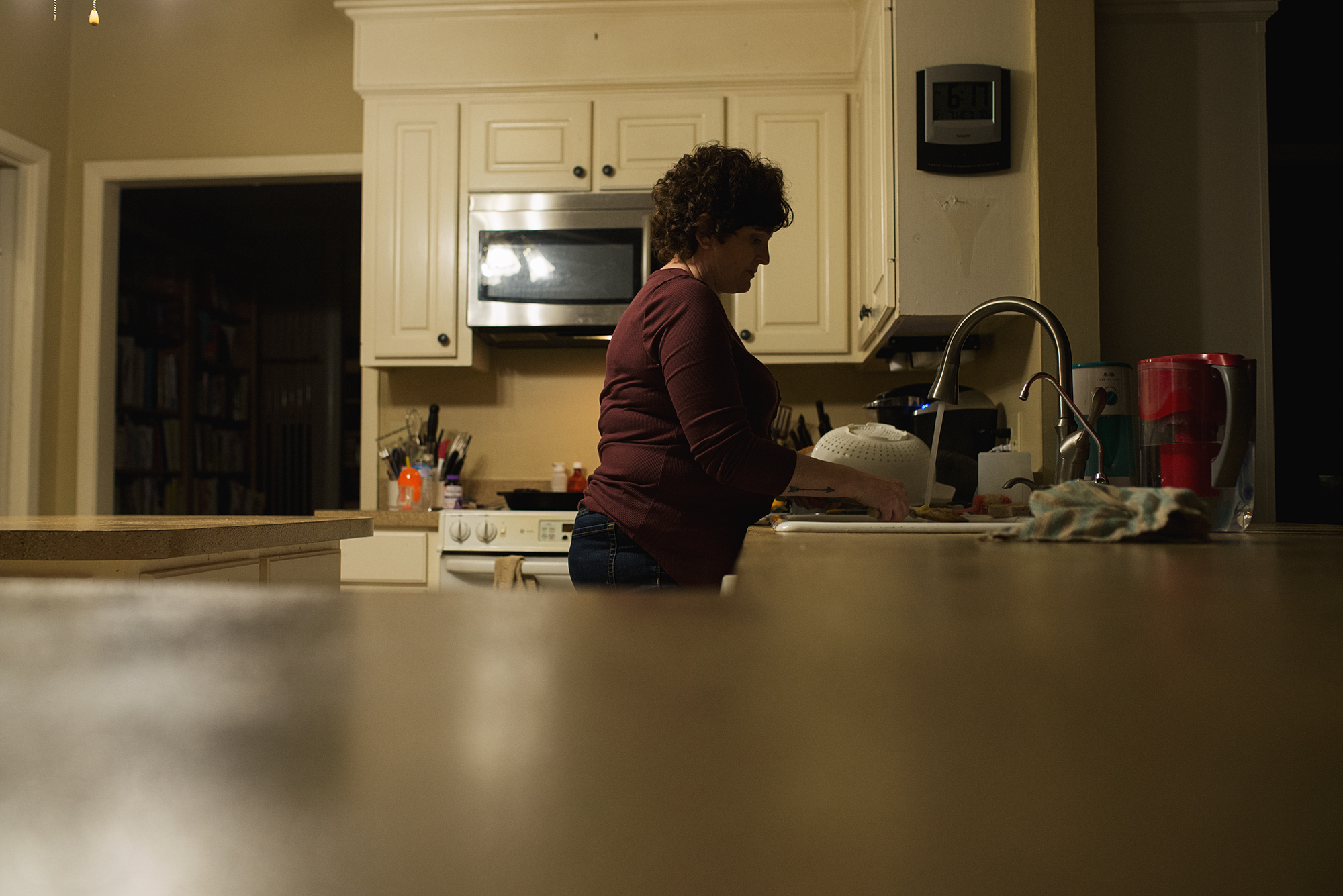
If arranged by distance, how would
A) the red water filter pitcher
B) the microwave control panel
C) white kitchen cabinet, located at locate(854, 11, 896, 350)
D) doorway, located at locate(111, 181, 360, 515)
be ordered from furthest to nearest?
doorway, located at locate(111, 181, 360, 515)
white kitchen cabinet, located at locate(854, 11, 896, 350)
the microwave control panel
the red water filter pitcher

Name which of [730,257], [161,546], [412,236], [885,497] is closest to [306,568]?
[161,546]

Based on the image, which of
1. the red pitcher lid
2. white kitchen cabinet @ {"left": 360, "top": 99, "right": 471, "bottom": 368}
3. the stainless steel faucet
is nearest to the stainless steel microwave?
white kitchen cabinet @ {"left": 360, "top": 99, "right": 471, "bottom": 368}

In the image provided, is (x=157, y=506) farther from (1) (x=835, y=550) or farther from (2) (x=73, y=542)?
(1) (x=835, y=550)

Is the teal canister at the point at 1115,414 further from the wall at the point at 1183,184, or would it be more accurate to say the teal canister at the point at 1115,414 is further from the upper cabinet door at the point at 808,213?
the upper cabinet door at the point at 808,213

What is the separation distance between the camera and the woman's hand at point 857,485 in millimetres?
1216

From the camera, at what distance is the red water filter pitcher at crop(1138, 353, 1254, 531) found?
1013 millimetres

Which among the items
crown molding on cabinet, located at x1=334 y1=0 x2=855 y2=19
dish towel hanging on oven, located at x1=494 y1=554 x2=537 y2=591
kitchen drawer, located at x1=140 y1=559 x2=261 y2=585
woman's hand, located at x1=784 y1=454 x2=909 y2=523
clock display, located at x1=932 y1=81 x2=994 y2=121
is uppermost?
crown molding on cabinet, located at x1=334 y1=0 x2=855 y2=19

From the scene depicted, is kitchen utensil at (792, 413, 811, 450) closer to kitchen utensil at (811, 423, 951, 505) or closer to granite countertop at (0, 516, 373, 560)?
kitchen utensil at (811, 423, 951, 505)

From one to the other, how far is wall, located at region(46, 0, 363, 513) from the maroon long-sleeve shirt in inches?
97.0

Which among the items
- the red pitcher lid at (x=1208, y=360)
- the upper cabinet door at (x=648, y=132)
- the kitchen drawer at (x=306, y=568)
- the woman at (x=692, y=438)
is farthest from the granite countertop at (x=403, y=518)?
the red pitcher lid at (x=1208, y=360)

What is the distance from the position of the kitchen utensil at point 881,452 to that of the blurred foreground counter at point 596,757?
4.12ft

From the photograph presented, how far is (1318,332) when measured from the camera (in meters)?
2.07

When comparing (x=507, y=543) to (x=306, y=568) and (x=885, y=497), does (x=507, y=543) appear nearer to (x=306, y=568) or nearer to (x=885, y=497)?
(x=306, y=568)


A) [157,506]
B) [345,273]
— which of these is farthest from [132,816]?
[345,273]
